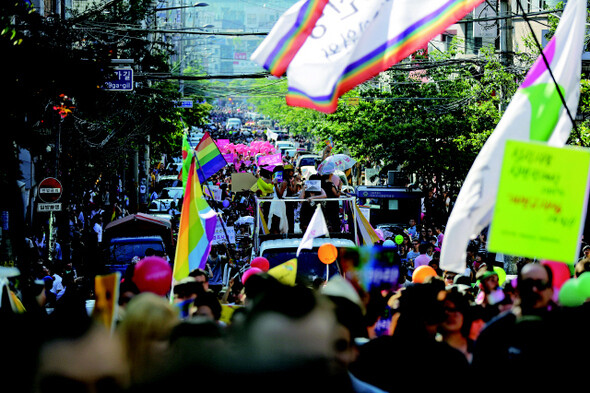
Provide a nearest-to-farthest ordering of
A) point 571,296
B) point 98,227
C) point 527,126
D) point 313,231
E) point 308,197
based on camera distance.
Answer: point 571,296
point 527,126
point 313,231
point 308,197
point 98,227

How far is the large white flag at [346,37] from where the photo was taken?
23.3 ft

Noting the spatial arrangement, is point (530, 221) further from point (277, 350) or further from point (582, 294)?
point (277, 350)

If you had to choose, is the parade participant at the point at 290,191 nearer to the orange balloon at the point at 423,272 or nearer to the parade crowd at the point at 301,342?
the orange balloon at the point at 423,272

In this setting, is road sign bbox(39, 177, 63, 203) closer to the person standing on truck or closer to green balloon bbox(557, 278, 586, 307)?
the person standing on truck

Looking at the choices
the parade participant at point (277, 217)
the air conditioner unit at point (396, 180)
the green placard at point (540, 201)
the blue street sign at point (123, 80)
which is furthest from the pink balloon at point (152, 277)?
the air conditioner unit at point (396, 180)

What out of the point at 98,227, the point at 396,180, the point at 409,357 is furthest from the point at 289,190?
the point at 396,180

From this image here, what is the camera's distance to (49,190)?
18.8 m

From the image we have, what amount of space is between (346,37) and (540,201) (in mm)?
2267

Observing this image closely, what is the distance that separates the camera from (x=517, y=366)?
481 centimetres

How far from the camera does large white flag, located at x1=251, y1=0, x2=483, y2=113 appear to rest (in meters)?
7.11

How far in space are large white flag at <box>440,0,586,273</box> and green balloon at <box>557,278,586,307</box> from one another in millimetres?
735

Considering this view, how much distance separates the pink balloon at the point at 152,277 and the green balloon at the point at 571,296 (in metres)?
3.10

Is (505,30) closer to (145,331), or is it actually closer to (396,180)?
(396,180)

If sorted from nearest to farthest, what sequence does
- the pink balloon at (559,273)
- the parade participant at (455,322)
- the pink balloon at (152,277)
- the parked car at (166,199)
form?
the parade participant at (455,322)
the pink balloon at (152,277)
the pink balloon at (559,273)
the parked car at (166,199)
